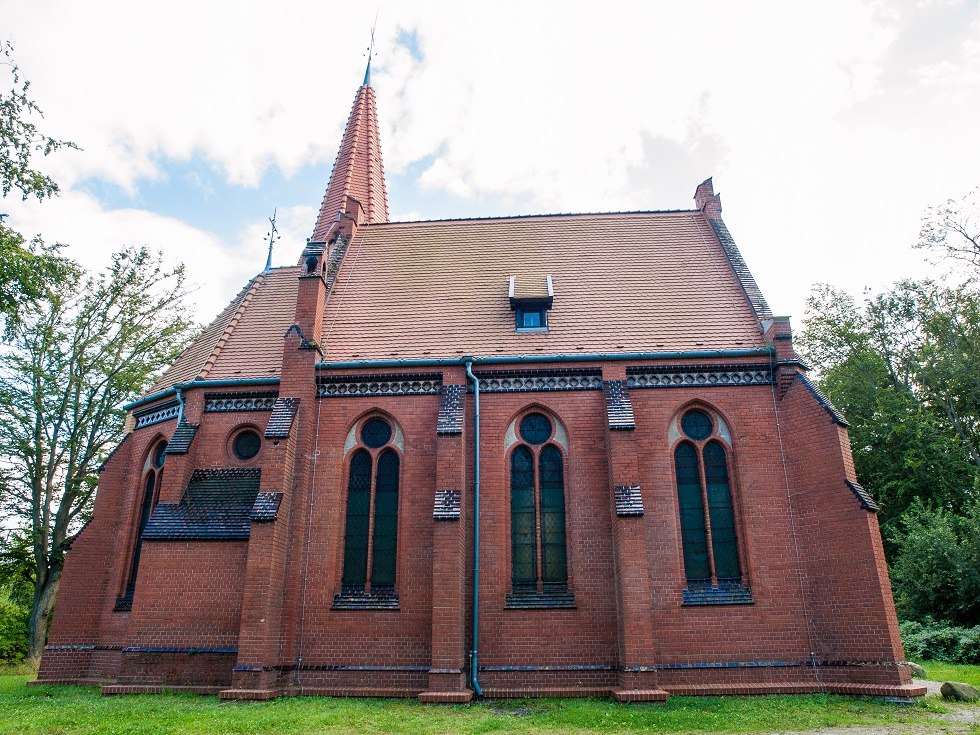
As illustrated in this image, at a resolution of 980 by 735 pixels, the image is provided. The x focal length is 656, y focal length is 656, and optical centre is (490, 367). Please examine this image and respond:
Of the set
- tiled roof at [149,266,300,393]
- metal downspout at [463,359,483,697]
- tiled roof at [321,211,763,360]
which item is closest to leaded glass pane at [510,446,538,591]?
metal downspout at [463,359,483,697]

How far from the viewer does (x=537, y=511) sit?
14594 millimetres

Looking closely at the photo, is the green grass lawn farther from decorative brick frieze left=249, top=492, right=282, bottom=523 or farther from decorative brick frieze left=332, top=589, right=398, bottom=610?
decorative brick frieze left=249, top=492, right=282, bottom=523

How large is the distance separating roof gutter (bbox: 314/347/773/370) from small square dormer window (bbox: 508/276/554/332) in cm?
134

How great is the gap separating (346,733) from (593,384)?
8825mm

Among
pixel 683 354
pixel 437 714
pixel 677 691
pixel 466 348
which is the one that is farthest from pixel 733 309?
pixel 437 714

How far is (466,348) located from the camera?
16031 millimetres

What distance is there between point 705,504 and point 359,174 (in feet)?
57.2

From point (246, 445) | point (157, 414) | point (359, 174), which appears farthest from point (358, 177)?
point (246, 445)

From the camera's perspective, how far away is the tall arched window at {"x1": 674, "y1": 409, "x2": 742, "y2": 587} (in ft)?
46.0

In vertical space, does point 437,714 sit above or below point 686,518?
below

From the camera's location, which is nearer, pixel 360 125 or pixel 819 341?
pixel 360 125

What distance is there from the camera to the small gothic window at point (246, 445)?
15891 millimetres

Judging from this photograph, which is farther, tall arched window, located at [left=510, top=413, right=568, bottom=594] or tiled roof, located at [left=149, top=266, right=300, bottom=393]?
tiled roof, located at [left=149, top=266, right=300, bottom=393]

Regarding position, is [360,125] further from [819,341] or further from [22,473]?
[819,341]
